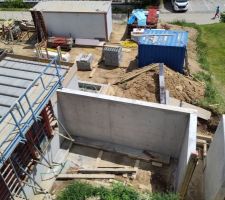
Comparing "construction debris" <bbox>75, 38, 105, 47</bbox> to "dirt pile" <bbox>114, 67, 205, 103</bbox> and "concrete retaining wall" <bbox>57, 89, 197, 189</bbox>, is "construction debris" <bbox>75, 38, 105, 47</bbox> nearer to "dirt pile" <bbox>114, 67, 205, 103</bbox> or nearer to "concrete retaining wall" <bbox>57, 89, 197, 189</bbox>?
"dirt pile" <bbox>114, 67, 205, 103</bbox>

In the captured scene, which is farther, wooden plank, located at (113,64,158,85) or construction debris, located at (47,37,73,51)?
construction debris, located at (47,37,73,51)

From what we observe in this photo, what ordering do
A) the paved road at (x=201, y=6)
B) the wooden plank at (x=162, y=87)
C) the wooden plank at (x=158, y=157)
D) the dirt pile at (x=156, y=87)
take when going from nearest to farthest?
the wooden plank at (x=158, y=157) < the wooden plank at (x=162, y=87) < the dirt pile at (x=156, y=87) < the paved road at (x=201, y=6)

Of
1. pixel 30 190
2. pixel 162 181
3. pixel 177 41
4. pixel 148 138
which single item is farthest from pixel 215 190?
pixel 177 41

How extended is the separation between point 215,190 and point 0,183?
7658 millimetres

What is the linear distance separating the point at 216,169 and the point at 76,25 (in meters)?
16.8

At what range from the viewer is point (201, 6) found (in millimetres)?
30062

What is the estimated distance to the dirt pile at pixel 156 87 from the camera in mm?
16625

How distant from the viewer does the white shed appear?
23.0 m

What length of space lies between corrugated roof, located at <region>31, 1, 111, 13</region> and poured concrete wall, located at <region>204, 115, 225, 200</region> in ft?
47.7

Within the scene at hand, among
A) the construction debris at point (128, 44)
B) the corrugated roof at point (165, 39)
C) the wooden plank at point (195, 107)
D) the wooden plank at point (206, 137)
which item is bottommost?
the construction debris at point (128, 44)

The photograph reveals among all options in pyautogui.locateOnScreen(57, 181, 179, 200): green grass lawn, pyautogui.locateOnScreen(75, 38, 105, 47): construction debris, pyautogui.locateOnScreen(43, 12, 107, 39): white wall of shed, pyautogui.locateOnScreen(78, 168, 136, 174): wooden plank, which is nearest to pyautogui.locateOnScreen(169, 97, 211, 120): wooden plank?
pyautogui.locateOnScreen(78, 168, 136, 174): wooden plank

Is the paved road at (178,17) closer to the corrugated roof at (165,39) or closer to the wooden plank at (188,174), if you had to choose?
the corrugated roof at (165,39)

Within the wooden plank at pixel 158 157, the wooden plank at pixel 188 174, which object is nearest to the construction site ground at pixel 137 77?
the wooden plank at pixel 158 157

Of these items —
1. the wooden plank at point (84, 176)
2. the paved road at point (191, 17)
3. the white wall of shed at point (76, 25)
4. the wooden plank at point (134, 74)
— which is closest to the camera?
the wooden plank at point (84, 176)
